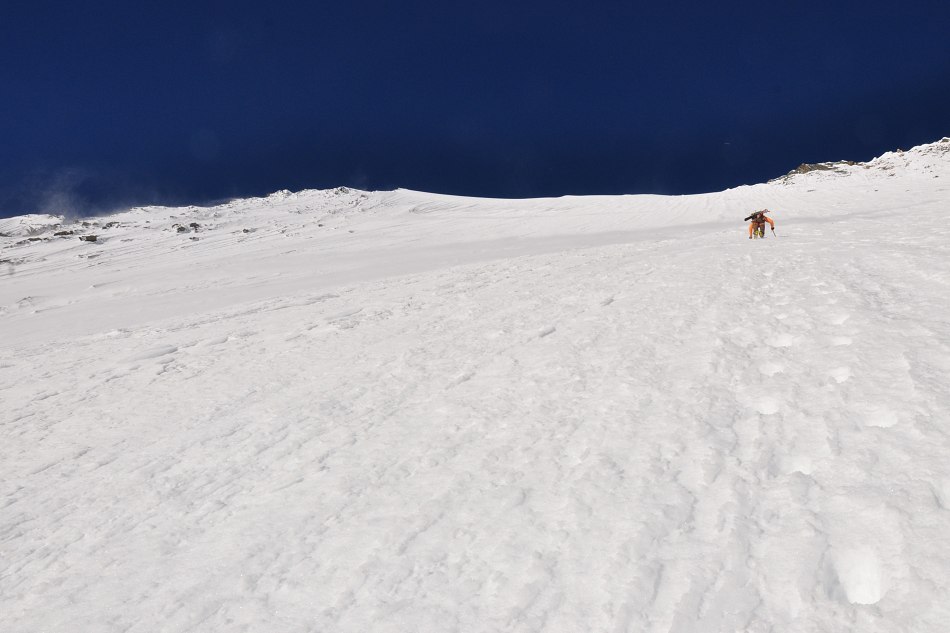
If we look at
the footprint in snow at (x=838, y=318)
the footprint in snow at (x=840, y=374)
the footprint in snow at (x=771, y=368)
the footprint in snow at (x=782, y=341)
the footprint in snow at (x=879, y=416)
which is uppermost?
the footprint in snow at (x=838, y=318)

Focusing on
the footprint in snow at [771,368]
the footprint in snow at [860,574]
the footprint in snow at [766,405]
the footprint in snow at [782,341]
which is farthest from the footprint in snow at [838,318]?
the footprint in snow at [860,574]

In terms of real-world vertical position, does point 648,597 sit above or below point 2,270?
below

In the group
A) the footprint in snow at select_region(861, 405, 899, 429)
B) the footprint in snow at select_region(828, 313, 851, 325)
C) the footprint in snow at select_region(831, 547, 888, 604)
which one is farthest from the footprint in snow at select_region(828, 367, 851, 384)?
the footprint in snow at select_region(831, 547, 888, 604)

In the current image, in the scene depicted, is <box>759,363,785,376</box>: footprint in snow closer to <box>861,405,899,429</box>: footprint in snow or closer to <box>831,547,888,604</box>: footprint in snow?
<box>861,405,899,429</box>: footprint in snow

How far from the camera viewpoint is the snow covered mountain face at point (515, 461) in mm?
3209

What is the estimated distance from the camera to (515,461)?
15.5 ft

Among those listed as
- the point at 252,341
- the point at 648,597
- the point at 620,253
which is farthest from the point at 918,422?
the point at 620,253

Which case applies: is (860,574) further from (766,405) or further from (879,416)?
(766,405)

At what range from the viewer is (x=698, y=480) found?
161 inches

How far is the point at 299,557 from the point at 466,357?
4.30m

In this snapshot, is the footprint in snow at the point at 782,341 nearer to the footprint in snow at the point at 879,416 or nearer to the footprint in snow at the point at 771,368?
the footprint in snow at the point at 771,368

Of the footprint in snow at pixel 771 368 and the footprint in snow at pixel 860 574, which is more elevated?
the footprint in snow at pixel 771 368

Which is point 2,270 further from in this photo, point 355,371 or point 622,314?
point 622,314

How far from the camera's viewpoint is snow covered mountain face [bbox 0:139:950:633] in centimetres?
321
